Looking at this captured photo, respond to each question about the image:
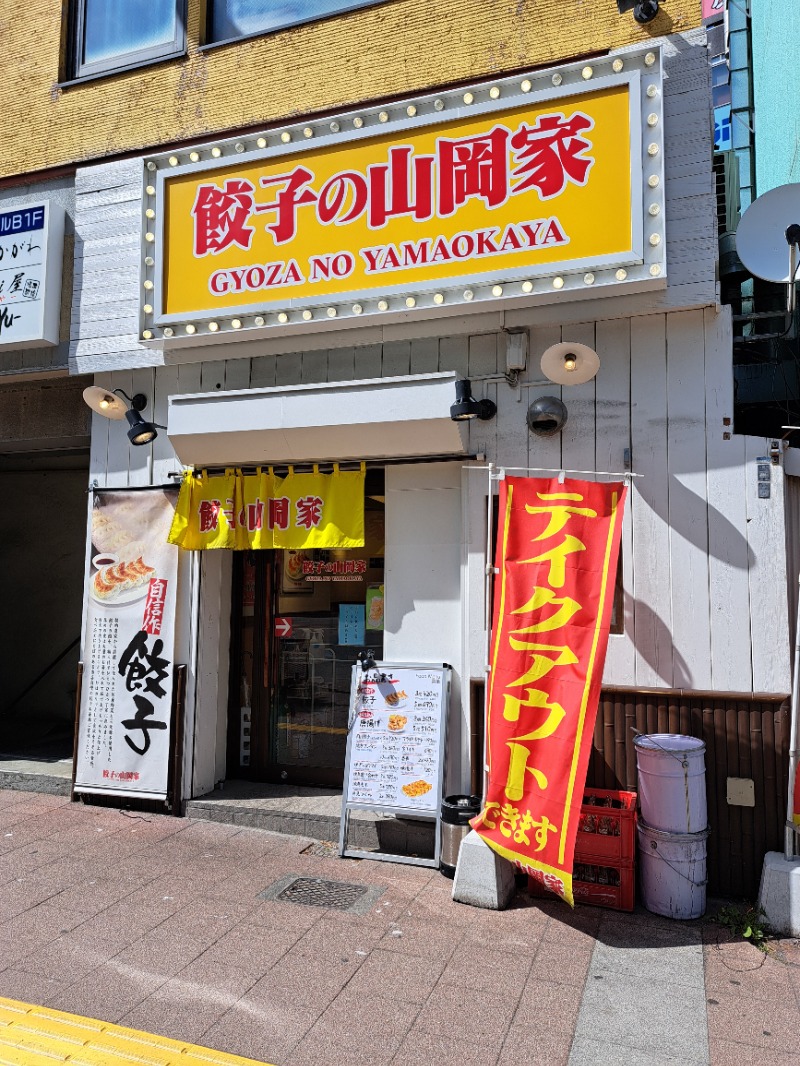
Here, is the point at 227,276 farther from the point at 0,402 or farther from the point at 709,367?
the point at 709,367

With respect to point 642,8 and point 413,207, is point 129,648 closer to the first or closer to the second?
point 413,207

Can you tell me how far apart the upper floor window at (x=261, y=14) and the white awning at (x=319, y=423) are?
4038 millimetres

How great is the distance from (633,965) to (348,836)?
8.92ft

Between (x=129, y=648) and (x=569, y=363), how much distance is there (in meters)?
5.07

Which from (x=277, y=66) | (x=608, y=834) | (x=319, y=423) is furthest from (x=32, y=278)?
(x=608, y=834)

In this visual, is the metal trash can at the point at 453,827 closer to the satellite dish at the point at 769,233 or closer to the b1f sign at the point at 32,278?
the satellite dish at the point at 769,233

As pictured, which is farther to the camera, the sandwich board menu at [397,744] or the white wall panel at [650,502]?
the sandwich board menu at [397,744]

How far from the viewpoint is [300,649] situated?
8.05 m

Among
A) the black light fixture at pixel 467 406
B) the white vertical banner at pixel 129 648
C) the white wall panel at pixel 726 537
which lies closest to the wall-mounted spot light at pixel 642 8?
the white wall panel at pixel 726 537

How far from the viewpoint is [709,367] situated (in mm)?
5980

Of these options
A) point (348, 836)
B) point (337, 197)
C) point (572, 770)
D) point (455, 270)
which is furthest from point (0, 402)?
point (572, 770)

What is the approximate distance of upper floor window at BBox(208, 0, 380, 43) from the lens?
7.86 m

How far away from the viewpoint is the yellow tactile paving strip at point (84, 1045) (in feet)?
12.0

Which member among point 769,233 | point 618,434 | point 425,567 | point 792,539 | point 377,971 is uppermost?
point 769,233
